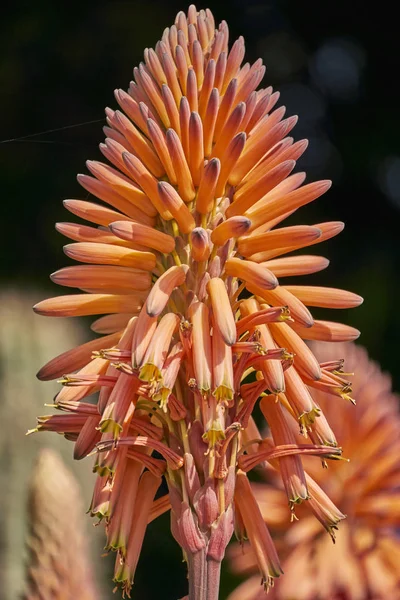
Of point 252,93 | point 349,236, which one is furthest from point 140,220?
point 349,236

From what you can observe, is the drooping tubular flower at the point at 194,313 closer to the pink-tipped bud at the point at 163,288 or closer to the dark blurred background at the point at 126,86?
the pink-tipped bud at the point at 163,288

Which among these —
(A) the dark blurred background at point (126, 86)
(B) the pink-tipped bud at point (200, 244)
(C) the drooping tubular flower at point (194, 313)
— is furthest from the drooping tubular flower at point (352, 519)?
(A) the dark blurred background at point (126, 86)

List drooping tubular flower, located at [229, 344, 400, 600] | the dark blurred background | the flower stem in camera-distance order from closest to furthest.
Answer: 1. the flower stem
2. drooping tubular flower, located at [229, 344, 400, 600]
3. the dark blurred background

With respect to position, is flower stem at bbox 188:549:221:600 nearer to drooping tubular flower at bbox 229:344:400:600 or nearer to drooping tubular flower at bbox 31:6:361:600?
drooping tubular flower at bbox 31:6:361:600

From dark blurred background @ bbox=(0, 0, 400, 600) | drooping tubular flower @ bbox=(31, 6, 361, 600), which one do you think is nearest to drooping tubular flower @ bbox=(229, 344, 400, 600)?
drooping tubular flower @ bbox=(31, 6, 361, 600)

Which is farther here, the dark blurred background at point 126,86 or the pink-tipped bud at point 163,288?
the dark blurred background at point 126,86

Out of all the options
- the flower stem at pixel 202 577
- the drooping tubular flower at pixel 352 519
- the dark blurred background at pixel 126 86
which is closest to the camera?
the flower stem at pixel 202 577
